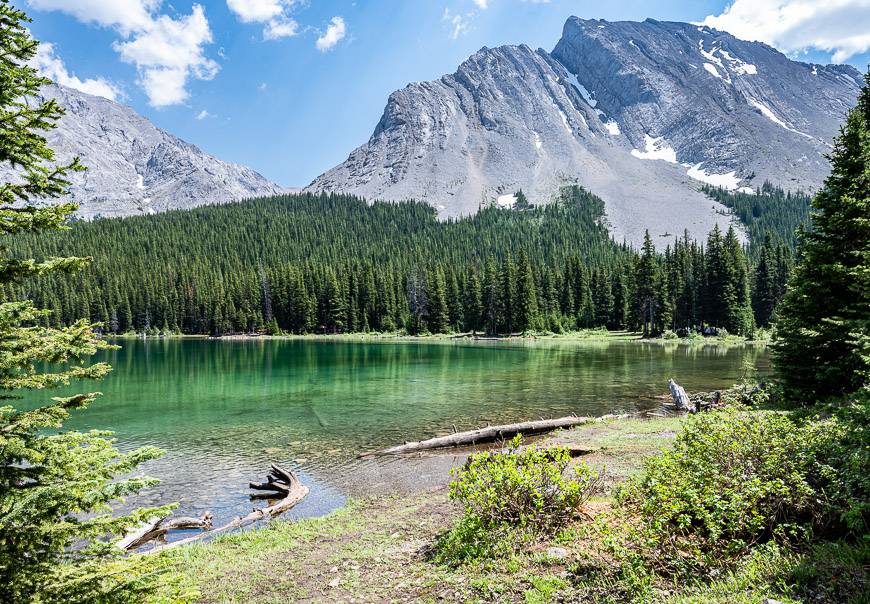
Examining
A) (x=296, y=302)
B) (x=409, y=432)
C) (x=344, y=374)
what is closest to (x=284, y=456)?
(x=409, y=432)

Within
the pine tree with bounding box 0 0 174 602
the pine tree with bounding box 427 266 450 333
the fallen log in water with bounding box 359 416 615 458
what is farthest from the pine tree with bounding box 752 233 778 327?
the pine tree with bounding box 0 0 174 602

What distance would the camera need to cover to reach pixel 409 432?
2747cm

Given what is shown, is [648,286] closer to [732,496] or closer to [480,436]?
[480,436]

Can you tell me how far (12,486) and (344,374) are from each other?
49.9 m

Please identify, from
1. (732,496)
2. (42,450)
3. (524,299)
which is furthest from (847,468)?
(524,299)

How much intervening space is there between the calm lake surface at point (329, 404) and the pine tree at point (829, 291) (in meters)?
12.0

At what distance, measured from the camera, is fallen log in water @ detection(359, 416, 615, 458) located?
2358cm

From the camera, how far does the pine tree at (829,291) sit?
18516 millimetres

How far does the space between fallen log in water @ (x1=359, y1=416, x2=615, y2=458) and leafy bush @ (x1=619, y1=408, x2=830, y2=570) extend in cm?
1411

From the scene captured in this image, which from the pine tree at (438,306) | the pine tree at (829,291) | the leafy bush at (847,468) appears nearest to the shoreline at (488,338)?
the pine tree at (438,306)

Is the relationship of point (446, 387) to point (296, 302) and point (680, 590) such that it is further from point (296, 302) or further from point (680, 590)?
point (296, 302)

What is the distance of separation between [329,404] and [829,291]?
3014 centimetres

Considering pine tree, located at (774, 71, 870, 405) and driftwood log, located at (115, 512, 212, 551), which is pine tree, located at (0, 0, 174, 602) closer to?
driftwood log, located at (115, 512, 212, 551)

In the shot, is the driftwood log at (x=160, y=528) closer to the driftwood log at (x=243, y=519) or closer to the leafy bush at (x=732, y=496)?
the driftwood log at (x=243, y=519)
